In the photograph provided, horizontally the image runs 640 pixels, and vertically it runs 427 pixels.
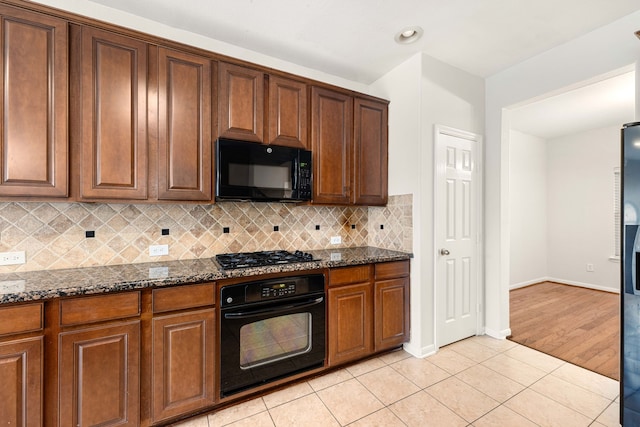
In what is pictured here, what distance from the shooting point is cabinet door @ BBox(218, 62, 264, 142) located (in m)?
2.17

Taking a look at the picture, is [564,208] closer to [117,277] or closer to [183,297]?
[183,297]

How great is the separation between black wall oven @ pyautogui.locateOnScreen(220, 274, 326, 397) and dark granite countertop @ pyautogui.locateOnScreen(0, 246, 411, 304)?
4.2 inches

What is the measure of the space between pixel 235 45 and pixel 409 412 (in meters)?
3.15

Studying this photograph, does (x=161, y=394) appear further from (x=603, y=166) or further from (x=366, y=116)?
(x=603, y=166)

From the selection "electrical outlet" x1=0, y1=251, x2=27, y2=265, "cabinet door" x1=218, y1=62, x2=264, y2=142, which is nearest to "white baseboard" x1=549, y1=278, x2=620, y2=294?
"cabinet door" x1=218, y1=62, x2=264, y2=142

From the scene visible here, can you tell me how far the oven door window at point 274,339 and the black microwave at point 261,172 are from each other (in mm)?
930

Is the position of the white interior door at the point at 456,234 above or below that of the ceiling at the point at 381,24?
below

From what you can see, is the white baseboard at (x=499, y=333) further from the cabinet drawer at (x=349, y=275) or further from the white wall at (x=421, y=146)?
the cabinet drawer at (x=349, y=275)

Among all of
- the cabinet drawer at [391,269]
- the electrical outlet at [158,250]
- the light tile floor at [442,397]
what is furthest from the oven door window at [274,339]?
the electrical outlet at [158,250]

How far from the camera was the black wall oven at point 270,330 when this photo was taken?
1903mm

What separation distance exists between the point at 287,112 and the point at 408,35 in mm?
1177

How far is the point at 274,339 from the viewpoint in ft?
6.84

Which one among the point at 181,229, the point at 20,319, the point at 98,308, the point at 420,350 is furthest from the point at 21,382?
the point at 420,350

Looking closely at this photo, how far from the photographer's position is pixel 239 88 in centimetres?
222
